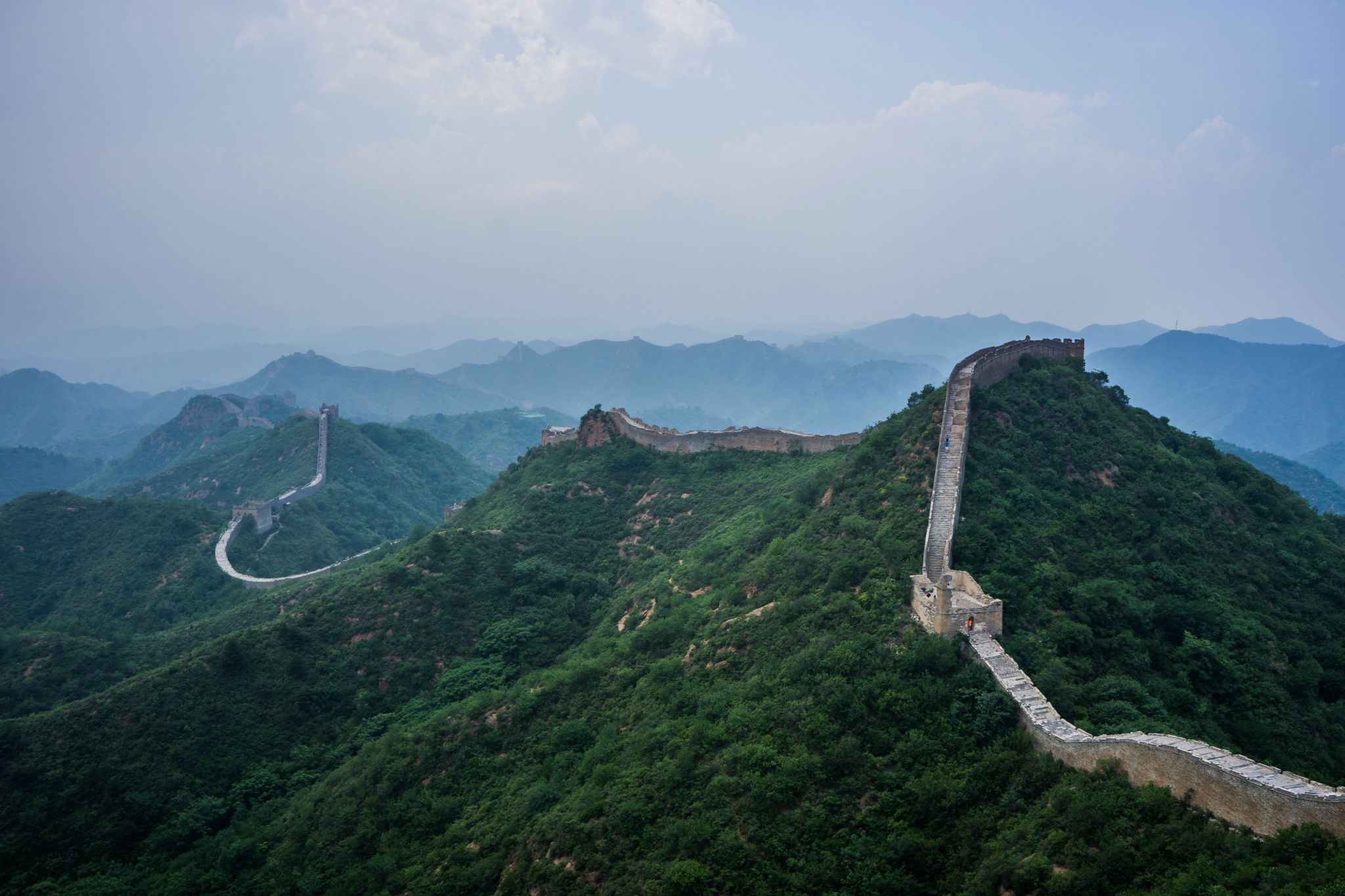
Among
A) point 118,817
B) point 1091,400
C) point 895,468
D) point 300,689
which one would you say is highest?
point 1091,400

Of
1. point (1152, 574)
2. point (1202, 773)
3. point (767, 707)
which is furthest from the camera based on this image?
point (1152, 574)

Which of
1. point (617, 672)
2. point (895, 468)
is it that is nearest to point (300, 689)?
point (617, 672)

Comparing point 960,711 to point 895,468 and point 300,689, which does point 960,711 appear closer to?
point 895,468

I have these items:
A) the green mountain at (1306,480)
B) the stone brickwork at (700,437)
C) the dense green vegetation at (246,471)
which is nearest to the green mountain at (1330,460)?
the green mountain at (1306,480)

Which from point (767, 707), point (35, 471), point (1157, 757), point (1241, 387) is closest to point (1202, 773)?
point (1157, 757)

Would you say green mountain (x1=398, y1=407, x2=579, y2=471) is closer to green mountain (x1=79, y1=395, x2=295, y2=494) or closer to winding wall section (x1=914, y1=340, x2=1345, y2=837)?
green mountain (x1=79, y1=395, x2=295, y2=494)

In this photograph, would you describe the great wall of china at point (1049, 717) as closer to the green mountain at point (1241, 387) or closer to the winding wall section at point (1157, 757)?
the winding wall section at point (1157, 757)

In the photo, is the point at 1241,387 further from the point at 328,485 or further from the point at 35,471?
the point at 35,471
